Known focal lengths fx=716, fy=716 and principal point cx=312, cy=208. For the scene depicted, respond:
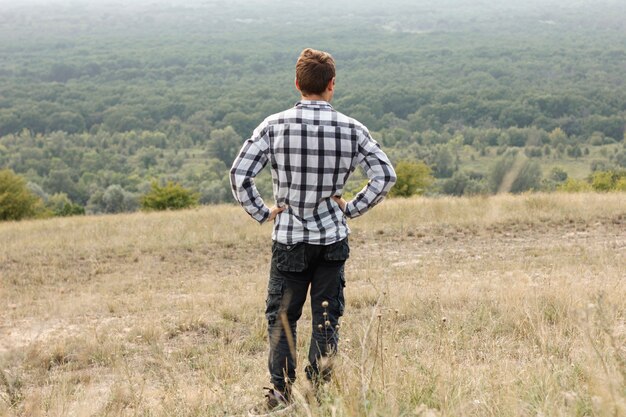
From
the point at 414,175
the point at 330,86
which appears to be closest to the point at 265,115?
the point at 414,175

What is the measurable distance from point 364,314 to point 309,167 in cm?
294

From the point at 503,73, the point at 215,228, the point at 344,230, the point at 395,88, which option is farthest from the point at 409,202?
the point at 503,73

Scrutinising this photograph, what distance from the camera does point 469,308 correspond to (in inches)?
229

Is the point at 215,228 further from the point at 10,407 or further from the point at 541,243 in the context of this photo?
the point at 10,407

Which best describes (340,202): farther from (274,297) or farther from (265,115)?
(265,115)

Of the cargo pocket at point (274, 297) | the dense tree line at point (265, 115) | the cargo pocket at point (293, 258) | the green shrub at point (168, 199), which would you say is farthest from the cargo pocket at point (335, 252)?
the dense tree line at point (265, 115)

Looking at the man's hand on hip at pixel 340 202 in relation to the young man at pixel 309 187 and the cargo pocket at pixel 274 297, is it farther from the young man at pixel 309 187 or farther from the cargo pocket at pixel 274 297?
the cargo pocket at pixel 274 297

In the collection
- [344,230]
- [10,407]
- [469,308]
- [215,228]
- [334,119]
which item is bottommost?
[215,228]

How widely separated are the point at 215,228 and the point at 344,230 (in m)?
9.33

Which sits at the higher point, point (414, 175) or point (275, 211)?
point (275, 211)

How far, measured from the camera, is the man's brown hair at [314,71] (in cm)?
336

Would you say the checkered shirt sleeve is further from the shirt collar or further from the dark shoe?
the dark shoe

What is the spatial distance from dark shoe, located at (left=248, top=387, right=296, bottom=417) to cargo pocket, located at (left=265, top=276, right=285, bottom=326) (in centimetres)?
34

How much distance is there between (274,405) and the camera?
351cm
